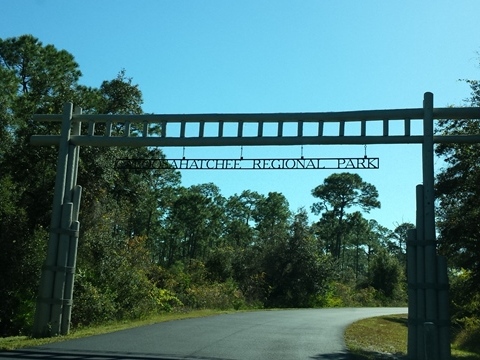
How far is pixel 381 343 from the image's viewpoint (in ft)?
61.2

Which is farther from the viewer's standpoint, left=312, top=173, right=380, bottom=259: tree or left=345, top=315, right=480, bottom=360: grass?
left=312, top=173, right=380, bottom=259: tree

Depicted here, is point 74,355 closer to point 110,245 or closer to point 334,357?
point 334,357

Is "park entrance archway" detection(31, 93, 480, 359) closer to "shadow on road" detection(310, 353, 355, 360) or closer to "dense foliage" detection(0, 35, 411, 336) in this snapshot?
"shadow on road" detection(310, 353, 355, 360)

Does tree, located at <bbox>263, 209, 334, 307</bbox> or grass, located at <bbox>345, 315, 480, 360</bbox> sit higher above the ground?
tree, located at <bbox>263, 209, 334, 307</bbox>

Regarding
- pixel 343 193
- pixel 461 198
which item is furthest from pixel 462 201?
pixel 343 193

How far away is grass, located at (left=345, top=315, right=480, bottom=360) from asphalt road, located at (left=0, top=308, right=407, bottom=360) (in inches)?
16.8

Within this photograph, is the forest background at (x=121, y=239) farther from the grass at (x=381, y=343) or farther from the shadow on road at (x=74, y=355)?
the shadow on road at (x=74, y=355)

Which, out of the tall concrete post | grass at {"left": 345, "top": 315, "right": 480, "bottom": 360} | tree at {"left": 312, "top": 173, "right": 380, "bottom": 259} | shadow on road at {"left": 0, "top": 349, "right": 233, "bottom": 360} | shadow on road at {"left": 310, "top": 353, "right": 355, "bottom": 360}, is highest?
tree at {"left": 312, "top": 173, "right": 380, "bottom": 259}

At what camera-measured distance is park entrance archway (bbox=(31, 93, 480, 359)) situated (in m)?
13.3

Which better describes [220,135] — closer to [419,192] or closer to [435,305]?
[419,192]

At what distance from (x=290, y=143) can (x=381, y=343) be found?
7.62 meters

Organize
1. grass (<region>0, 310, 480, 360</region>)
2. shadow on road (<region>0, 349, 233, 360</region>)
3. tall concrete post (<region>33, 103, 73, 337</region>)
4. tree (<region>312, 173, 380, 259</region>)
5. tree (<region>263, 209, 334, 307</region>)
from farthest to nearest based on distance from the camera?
tree (<region>312, 173, 380, 259</region>) < tree (<region>263, 209, 334, 307</region>) < tall concrete post (<region>33, 103, 73, 337</region>) < grass (<region>0, 310, 480, 360</region>) < shadow on road (<region>0, 349, 233, 360</region>)

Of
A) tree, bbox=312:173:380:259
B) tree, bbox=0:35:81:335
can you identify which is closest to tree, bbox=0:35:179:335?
tree, bbox=0:35:81:335

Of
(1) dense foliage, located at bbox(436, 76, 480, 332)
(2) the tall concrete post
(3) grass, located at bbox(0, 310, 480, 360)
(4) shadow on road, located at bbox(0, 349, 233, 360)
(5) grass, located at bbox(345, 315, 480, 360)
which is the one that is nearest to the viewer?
(4) shadow on road, located at bbox(0, 349, 233, 360)
